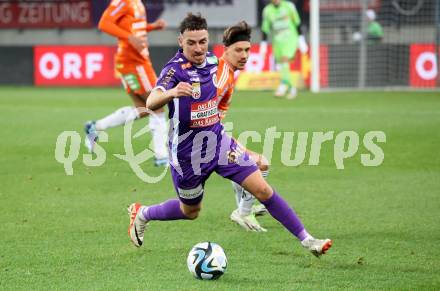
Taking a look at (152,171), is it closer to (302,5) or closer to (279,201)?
(279,201)

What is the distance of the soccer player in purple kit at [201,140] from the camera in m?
6.73

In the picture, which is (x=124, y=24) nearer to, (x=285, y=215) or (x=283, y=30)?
(x=285, y=215)

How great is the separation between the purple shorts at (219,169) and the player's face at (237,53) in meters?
0.81

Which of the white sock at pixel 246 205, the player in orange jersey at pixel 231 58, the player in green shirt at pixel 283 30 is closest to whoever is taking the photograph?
the player in orange jersey at pixel 231 58

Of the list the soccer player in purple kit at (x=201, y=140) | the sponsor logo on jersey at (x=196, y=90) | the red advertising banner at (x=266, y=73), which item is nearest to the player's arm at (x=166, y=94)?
the soccer player in purple kit at (x=201, y=140)

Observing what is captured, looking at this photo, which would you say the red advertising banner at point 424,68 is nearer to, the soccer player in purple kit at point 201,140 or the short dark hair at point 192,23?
the soccer player in purple kit at point 201,140

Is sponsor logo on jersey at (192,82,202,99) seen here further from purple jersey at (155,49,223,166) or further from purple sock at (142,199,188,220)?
purple sock at (142,199,188,220)

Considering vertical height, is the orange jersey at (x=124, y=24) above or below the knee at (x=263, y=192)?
above

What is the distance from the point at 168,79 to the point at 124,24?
558cm

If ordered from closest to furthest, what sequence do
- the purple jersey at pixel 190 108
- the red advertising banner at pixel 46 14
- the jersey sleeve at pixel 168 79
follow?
the jersey sleeve at pixel 168 79, the purple jersey at pixel 190 108, the red advertising banner at pixel 46 14

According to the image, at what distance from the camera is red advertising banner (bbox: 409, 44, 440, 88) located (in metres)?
23.4

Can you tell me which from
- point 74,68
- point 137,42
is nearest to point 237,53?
point 137,42

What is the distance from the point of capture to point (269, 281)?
6.30 metres

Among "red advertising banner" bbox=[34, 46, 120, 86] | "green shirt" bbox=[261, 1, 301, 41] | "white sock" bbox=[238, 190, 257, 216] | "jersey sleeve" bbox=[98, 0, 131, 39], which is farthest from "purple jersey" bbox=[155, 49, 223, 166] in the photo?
"red advertising banner" bbox=[34, 46, 120, 86]
